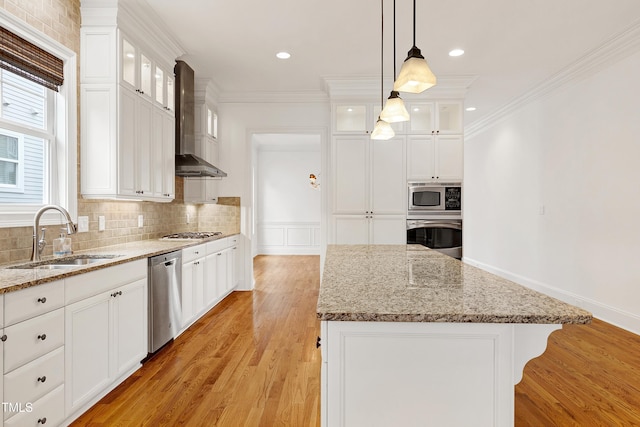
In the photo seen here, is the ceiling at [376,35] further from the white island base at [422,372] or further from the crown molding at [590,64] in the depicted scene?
the white island base at [422,372]

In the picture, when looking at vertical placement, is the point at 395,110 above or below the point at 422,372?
above

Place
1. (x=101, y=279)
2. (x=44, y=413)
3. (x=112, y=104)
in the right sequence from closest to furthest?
(x=44, y=413), (x=101, y=279), (x=112, y=104)

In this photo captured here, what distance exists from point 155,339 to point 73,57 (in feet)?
7.26

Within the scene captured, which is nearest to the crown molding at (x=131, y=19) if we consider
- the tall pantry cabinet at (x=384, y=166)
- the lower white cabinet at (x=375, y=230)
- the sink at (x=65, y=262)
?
the sink at (x=65, y=262)

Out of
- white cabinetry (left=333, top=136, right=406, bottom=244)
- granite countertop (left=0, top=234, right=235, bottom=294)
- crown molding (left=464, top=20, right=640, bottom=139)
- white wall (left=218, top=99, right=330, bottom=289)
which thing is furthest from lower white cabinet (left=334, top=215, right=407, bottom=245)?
crown molding (left=464, top=20, right=640, bottom=139)

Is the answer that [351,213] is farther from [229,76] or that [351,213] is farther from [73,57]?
[73,57]

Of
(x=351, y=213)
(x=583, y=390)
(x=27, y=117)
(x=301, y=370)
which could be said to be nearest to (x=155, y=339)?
(x=301, y=370)

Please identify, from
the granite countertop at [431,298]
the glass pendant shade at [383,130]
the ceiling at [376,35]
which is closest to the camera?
the granite countertop at [431,298]

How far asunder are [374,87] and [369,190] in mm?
1323

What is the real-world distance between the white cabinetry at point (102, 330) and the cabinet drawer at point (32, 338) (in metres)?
0.07

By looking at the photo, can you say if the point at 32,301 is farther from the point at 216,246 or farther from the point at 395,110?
the point at 216,246

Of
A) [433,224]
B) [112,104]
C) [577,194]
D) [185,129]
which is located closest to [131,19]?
[112,104]

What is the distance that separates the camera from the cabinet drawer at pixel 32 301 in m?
1.53

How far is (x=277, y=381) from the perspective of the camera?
246 cm
